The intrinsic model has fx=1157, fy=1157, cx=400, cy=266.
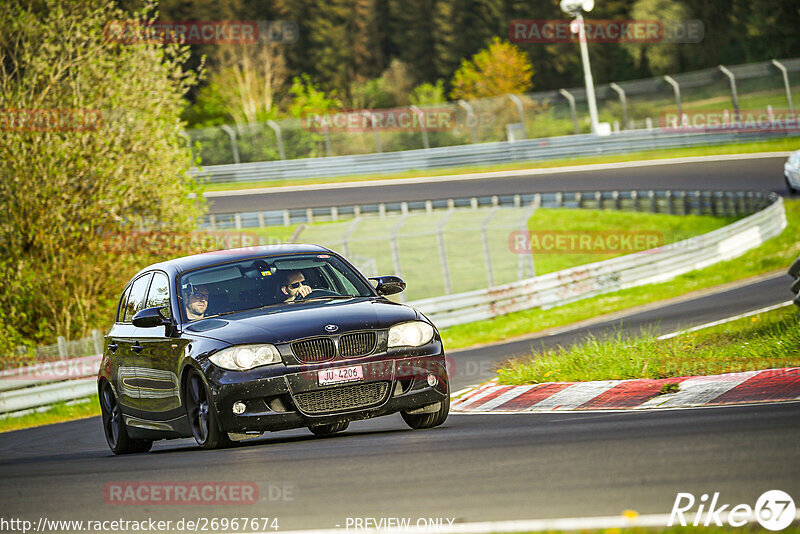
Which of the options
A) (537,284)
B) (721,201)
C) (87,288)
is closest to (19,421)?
(87,288)

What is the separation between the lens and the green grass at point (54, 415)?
18.1 meters

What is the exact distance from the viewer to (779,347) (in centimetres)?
1003

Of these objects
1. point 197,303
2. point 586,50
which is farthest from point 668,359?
point 586,50

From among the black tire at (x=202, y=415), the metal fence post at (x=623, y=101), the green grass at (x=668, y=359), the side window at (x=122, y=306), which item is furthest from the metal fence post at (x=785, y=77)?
the black tire at (x=202, y=415)

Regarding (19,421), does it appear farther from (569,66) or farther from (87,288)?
(569,66)

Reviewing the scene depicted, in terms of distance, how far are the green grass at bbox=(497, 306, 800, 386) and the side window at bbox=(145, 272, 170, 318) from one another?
3597 mm

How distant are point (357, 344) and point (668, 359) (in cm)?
333

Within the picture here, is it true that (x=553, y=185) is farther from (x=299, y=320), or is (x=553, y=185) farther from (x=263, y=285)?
(x=299, y=320)

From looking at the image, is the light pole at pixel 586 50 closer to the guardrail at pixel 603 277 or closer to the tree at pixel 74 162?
the guardrail at pixel 603 277

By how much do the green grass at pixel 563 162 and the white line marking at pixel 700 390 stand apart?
33.3 m

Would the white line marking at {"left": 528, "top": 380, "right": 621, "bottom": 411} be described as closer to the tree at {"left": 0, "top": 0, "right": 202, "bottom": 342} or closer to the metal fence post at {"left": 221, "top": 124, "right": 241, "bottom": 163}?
the tree at {"left": 0, "top": 0, "right": 202, "bottom": 342}

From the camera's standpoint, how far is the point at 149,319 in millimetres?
9281

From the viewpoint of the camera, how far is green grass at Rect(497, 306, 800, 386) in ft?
32.0

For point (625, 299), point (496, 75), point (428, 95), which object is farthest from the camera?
point (428, 95)
